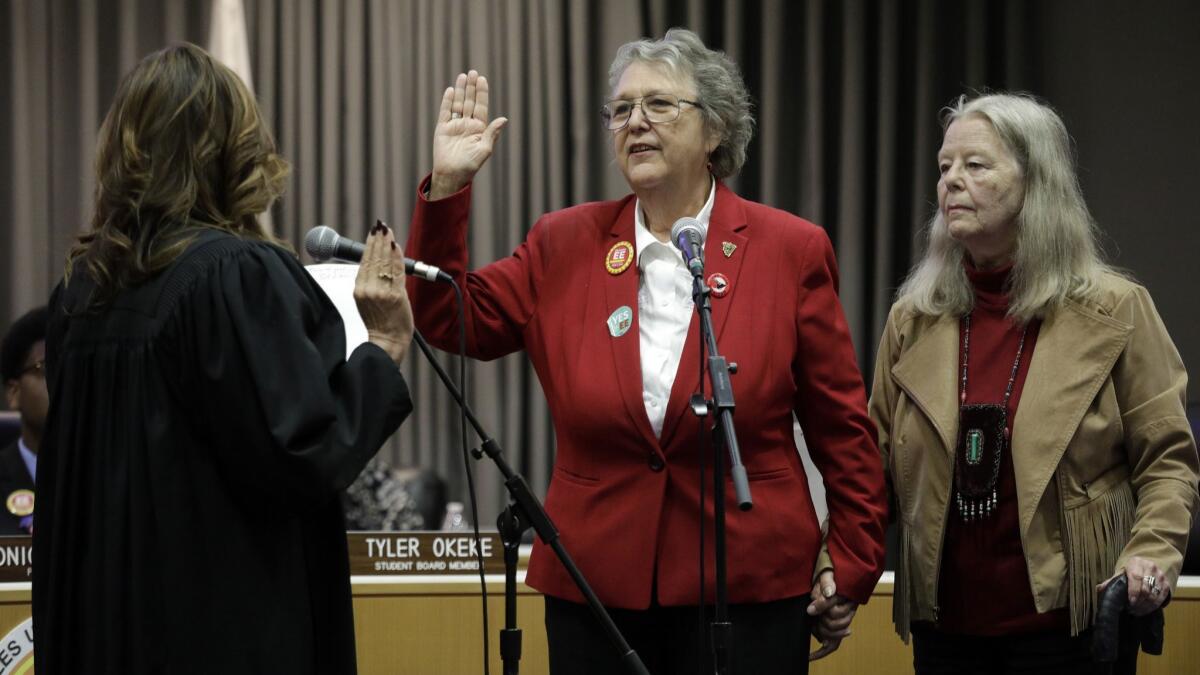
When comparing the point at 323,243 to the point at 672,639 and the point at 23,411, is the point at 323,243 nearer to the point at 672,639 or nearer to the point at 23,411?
the point at 672,639

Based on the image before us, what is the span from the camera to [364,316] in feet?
6.23

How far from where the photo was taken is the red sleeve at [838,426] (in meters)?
2.29

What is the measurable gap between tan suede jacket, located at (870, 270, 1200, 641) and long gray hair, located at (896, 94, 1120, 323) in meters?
0.05

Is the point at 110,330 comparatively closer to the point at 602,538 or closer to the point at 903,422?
the point at 602,538

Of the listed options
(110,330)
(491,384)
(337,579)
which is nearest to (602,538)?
(337,579)

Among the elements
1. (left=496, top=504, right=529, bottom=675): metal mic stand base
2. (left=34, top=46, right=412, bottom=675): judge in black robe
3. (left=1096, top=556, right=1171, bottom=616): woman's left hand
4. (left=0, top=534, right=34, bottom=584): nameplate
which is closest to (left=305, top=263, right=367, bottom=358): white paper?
(left=496, top=504, right=529, bottom=675): metal mic stand base

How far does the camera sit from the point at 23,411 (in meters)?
3.61

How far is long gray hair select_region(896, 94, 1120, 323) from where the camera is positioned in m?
2.39

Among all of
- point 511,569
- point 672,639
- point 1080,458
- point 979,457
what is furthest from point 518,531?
point 1080,458

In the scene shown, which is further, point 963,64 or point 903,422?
point 963,64

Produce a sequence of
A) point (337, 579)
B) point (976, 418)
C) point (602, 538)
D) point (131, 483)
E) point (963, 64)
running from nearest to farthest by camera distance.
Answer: point (131, 483) → point (337, 579) → point (602, 538) → point (976, 418) → point (963, 64)

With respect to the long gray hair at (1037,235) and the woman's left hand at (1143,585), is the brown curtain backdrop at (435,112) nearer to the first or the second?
the long gray hair at (1037,235)

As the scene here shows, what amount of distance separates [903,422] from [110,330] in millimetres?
1374

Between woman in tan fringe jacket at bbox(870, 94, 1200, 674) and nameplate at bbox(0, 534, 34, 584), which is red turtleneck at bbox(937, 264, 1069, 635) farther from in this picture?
nameplate at bbox(0, 534, 34, 584)
